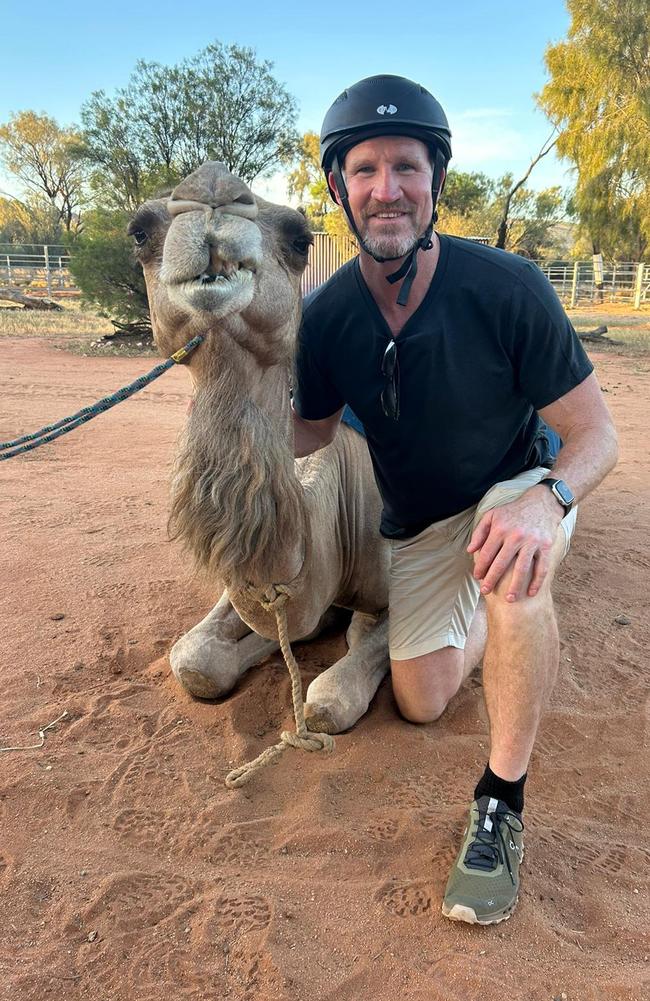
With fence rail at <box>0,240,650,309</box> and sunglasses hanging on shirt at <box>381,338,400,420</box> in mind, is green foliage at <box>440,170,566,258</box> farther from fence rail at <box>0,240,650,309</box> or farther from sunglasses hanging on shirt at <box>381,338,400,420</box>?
sunglasses hanging on shirt at <box>381,338,400,420</box>

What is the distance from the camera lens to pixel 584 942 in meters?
1.95

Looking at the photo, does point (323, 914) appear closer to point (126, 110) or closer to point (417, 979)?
point (417, 979)

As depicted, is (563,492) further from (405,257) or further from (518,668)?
(405,257)

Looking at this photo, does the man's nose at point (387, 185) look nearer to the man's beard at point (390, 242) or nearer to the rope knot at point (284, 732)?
the man's beard at point (390, 242)

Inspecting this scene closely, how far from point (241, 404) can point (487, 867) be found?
4.89 ft

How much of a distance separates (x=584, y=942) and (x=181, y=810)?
1.26m

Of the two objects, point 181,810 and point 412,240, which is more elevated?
point 412,240

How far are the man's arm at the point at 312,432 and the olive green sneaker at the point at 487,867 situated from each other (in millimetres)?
1482

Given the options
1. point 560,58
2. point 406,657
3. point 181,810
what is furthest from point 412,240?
point 560,58

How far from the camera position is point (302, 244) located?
239 centimetres

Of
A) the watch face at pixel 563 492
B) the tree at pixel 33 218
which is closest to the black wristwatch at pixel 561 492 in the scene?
the watch face at pixel 563 492

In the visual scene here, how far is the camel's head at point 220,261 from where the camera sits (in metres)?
2.00

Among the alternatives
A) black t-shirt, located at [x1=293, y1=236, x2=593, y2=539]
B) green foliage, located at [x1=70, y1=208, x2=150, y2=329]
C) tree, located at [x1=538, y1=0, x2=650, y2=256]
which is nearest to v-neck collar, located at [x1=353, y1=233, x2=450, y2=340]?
black t-shirt, located at [x1=293, y1=236, x2=593, y2=539]

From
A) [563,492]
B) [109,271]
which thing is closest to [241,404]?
[563,492]
